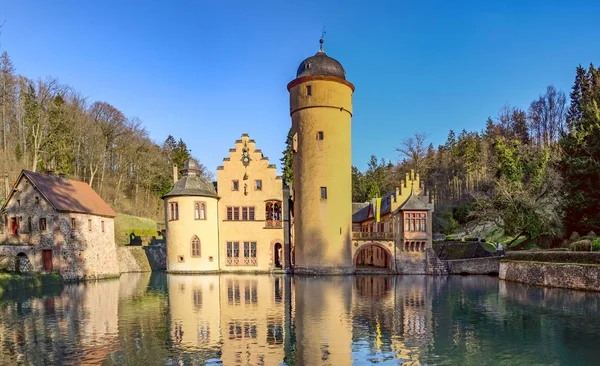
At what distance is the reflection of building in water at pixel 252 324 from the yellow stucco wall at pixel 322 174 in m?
8.23

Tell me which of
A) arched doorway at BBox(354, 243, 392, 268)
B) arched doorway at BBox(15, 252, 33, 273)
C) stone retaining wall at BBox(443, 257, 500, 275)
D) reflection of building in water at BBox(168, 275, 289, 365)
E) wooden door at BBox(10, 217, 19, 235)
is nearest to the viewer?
reflection of building in water at BBox(168, 275, 289, 365)

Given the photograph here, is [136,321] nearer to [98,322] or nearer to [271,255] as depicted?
[98,322]

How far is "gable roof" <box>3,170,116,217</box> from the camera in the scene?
29359mm

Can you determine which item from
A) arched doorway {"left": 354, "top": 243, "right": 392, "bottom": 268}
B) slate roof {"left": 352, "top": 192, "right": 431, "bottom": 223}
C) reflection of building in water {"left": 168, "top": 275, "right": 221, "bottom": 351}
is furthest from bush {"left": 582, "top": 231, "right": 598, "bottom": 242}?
reflection of building in water {"left": 168, "top": 275, "right": 221, "bottom": 351}

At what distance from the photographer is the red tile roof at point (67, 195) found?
2944cm

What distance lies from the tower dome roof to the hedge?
2030cm

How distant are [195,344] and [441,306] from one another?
12.2 m

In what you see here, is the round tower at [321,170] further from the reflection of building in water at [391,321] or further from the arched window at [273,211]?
the reflection of building in water at [391,321]

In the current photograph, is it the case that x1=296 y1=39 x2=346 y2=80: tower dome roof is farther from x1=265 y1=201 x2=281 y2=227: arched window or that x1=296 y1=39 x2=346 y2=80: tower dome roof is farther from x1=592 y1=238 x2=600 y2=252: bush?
x1=592 y1=238 x2=600 y2=252: bush

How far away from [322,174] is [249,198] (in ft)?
24.1

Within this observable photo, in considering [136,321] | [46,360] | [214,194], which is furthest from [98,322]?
[214,194]

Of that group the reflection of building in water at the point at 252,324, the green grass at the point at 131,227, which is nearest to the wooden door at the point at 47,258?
the green grass at the point at 131,227

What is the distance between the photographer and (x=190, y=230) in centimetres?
3491

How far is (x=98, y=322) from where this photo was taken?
1520 centimetres
